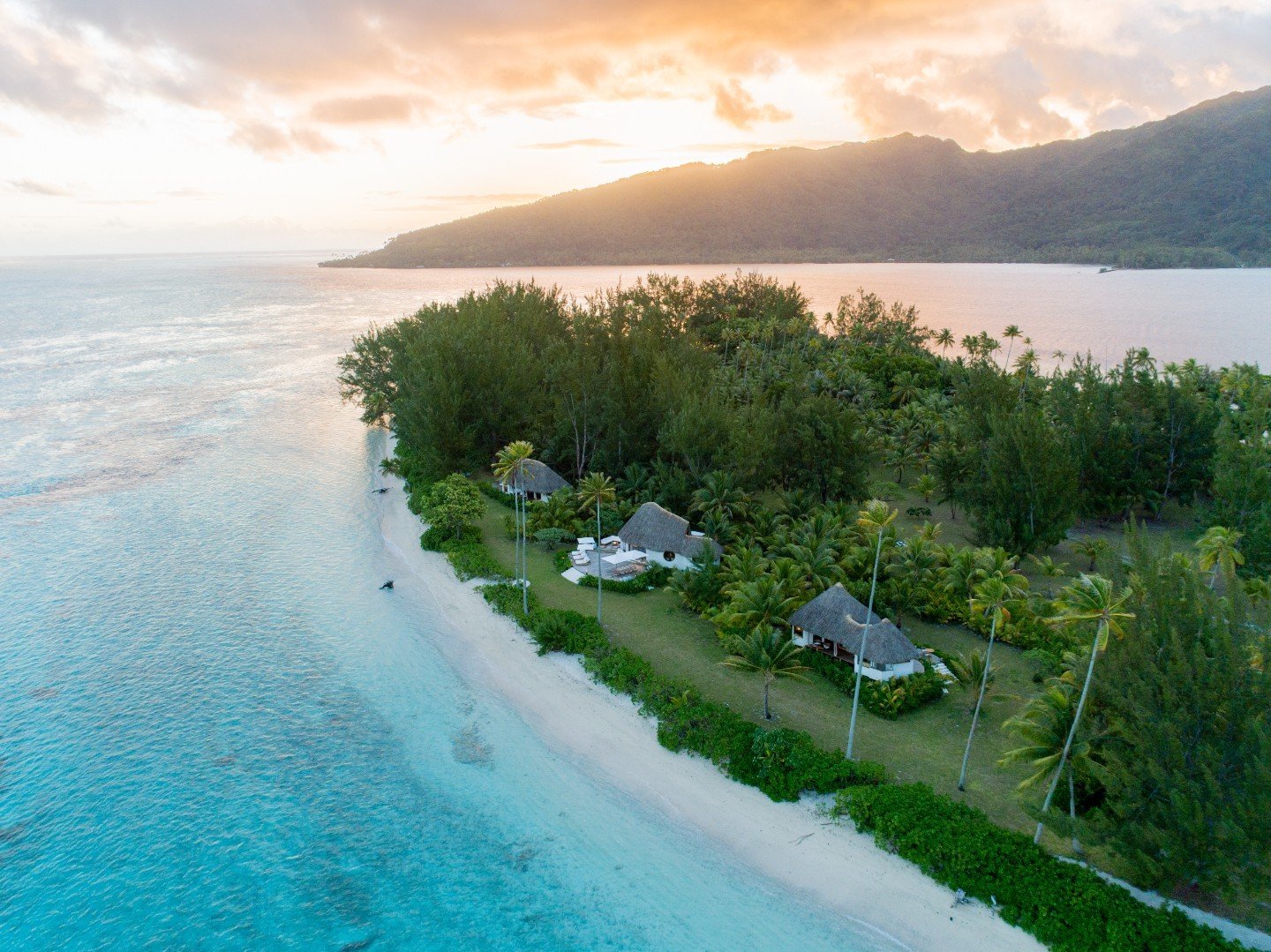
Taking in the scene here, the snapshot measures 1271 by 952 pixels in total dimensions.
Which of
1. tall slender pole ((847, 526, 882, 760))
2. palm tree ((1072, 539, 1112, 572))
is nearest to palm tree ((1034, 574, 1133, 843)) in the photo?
tall slender pole ((847, 526, 882, 760))

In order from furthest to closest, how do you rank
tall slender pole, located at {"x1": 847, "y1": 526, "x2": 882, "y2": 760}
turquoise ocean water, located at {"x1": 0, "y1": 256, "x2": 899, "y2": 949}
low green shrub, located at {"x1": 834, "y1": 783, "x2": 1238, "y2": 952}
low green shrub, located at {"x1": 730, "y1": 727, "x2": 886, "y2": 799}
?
1. tall slender pole, located at {"x1": 847, "y1": 526, "x2": 882, "y2": 760}
2. low green shrub, located at {"x1": 730, "y1": 727, "x2": 886, "y2": 799}
3. turquoise ocean water, located at {"x1": 0, "y1": 256, "x2": 899, "y2": 949}
4. low green shrub, located at {"x1": 834, "y1": 783, "x2": 1238, "y2": 952}

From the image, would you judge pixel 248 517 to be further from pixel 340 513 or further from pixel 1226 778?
pixel 1226 778

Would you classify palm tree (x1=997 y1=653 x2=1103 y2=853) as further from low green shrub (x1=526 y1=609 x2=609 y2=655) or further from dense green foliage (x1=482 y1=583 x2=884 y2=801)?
low green shrub (x1=526 y1=609 x2=609 y2=655)

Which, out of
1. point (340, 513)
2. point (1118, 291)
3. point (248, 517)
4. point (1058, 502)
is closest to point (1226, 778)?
point (1058, 502)

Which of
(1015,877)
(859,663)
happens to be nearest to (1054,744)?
(1015,877)

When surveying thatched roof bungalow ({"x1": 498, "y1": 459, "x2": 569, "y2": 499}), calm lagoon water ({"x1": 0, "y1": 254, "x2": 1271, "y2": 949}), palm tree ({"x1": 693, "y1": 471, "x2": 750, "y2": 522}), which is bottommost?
calm lagoon water ({"x1": 0, "y1": 254, "x2": 1271, "y2": 949})

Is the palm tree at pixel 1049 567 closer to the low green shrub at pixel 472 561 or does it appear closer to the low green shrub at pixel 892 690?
the low green shrub at pixel 892 690

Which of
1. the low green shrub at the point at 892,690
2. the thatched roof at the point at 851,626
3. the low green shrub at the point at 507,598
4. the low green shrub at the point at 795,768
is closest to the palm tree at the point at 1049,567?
the thatched roof at the point at 851,626
